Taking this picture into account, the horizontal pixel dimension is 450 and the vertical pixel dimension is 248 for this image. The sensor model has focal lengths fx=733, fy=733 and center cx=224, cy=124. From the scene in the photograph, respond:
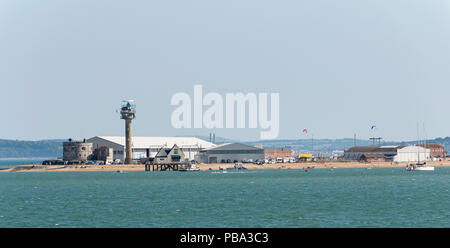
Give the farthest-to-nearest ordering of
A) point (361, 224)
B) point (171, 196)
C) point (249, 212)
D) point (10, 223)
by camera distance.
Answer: point (171, 196) < point (249, 212) < point (10, 223) < point (361, 224)

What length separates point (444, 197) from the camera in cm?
9356

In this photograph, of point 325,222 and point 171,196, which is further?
point 171,196

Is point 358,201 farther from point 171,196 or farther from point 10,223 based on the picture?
point 10,223

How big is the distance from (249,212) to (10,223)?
2277 centimetres

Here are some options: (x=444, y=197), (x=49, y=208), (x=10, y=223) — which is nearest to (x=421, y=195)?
(x=444, y=197)

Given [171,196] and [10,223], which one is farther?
[171,196]

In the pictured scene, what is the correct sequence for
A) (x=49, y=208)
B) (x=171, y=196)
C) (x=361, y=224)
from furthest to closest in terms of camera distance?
(x=171, y=196)
(x=49, y=208)
(x=361, y=224)
